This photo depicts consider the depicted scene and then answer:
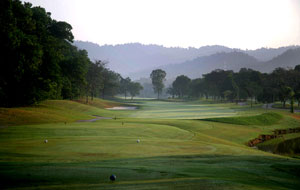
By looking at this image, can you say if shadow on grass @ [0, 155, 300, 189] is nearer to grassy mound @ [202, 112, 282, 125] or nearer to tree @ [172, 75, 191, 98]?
grassy mound @ [202, 112, 282, 125]

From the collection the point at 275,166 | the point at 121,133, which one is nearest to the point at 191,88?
the point at 121,133

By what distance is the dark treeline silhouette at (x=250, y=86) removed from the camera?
97438mm

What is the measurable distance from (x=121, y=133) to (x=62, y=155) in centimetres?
1436

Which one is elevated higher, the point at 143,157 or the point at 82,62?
the point at 82,62

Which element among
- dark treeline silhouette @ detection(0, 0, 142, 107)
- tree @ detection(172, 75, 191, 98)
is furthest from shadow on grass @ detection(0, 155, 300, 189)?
tree @ detection(172, 75, 191, 98)

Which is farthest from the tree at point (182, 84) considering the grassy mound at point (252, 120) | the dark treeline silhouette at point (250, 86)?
the grassy mound at point (252, 120)

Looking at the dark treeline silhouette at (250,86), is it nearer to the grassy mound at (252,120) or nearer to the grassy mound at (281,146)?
the grassy mound at (252,120)

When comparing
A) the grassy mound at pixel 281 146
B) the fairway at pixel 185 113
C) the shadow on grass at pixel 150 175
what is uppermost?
the shadow on grass at pixel 150 175

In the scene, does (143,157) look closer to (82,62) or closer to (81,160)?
(81,160)

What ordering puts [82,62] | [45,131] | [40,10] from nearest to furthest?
[45,131] < [40,10] < [82,62]

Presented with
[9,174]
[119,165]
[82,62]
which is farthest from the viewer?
[82,62]

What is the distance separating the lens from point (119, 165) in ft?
45.1

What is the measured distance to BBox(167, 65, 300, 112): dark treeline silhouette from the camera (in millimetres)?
97438

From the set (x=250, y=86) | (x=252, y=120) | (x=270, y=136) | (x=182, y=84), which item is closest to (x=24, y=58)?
(x=270, y=136)
